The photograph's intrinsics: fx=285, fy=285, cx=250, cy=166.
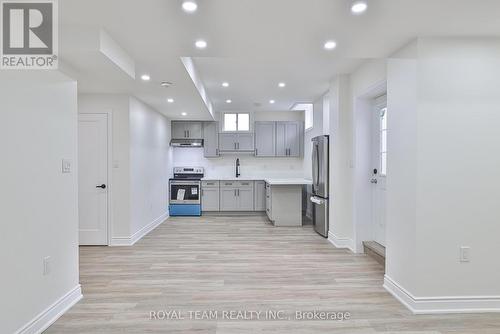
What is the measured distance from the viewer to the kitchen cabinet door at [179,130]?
703cm

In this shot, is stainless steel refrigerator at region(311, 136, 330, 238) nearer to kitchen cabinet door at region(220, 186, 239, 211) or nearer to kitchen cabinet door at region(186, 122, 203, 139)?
kitchen cabinet door at region(220, 186, 239, 211)

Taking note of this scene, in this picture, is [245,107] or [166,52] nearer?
[166,52]

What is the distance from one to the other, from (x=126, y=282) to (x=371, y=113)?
3639mm

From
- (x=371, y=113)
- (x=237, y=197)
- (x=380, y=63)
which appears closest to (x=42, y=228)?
(x=380, y=63)

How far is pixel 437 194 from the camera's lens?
2.39 m

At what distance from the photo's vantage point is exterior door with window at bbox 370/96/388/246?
3654mm

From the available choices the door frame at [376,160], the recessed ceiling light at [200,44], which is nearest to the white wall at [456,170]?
the door frame at [376,160]

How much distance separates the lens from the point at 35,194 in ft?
6.90

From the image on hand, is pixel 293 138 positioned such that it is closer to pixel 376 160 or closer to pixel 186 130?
pixel 186 130

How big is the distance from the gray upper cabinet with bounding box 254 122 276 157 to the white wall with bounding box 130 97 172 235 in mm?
2181

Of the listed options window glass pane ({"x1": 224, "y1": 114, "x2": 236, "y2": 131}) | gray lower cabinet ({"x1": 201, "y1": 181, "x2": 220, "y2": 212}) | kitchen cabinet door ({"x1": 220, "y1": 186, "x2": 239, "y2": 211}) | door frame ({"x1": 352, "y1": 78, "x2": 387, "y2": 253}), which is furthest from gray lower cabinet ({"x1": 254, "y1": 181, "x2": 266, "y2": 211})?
door frame ({"x1": 352, "y1": 78, "x2": 387, "y2": 253})

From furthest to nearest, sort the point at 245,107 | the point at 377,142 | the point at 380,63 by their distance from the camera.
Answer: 1. the point at 245,107
2. the point at 377,142
3. the point at 380,63

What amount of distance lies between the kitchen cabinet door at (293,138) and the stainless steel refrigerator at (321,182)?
2.14 meters

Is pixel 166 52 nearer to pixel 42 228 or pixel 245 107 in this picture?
pixel 42 228
